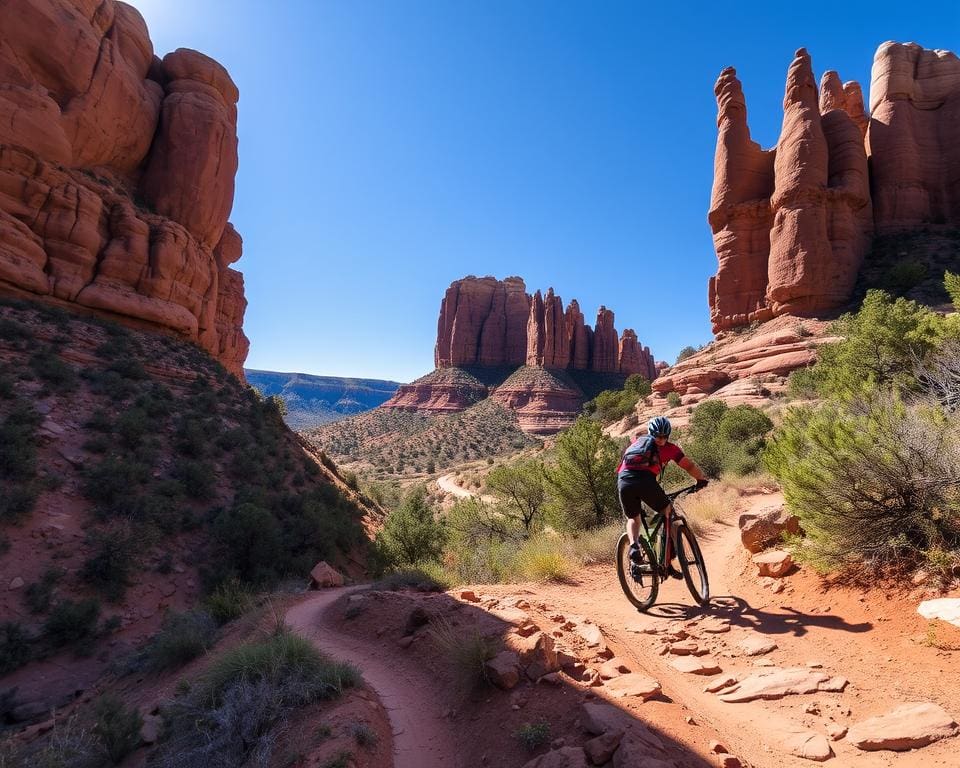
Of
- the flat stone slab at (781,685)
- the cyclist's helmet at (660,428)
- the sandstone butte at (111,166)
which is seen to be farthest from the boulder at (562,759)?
the sandstone butte at (111,166)

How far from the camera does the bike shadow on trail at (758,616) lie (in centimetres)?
423

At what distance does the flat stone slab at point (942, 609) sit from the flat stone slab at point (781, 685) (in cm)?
114

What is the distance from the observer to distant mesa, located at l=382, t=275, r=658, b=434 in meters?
73.6

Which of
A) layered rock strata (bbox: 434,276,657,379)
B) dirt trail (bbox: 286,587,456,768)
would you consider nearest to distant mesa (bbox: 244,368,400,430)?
layered rock strata (bbox: 434,276,657,379)

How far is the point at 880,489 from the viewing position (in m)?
4.77

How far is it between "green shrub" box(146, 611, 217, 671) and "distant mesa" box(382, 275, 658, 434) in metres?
59.4

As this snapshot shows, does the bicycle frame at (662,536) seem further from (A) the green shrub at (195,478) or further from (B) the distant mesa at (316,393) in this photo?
(B) the distant mesa at (316,393)

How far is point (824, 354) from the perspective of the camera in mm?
18906

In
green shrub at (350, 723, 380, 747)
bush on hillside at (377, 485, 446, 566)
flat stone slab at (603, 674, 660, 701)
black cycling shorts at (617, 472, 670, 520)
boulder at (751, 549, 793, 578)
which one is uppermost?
black cycling shorts at (617, 472, 670, 520)

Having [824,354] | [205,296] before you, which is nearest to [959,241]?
[824,354]

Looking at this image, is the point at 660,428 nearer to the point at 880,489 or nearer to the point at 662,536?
the point at 662,536

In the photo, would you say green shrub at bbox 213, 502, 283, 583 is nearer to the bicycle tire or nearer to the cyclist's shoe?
the cyclist's shoe

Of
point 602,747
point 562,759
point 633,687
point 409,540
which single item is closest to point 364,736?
point 562,759

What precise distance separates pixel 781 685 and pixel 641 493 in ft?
6.67
